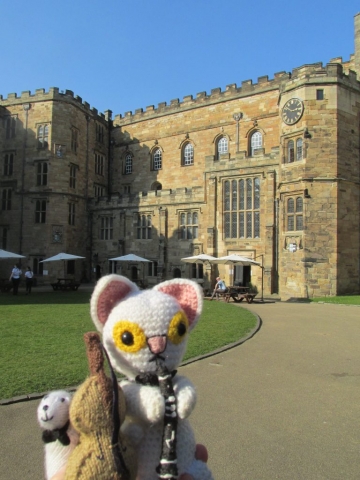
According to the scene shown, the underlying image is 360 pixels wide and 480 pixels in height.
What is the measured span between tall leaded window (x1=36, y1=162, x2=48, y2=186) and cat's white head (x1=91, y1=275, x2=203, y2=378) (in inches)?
1202

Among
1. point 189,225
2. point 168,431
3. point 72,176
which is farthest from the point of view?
point 72,176

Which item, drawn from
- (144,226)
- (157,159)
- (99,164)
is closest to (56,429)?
(144,226)

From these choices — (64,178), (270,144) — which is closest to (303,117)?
(270,144)

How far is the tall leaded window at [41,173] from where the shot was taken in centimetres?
3172

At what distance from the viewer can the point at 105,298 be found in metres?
3.12

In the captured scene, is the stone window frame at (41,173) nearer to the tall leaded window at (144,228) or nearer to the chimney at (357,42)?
the tall leaded window at (144,228)

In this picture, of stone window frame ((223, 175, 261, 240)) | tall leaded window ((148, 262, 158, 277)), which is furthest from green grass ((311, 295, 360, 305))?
tall leaded window ((148, 262, 158, 277))

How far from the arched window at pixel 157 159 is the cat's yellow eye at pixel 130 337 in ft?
109

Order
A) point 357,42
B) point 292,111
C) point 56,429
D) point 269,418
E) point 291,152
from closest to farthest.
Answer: point 56,429 < point 269,418 < point 292,111 < point 291,152 < point 357,42

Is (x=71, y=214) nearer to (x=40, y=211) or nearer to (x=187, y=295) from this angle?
(x=40, y=211)

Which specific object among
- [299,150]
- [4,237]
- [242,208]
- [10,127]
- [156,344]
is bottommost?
[156,344]

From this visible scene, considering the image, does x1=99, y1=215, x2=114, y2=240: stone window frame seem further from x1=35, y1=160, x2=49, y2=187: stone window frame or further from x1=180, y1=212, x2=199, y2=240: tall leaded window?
x1=180, y1=212, x2=199, y2=240: tall leaded window

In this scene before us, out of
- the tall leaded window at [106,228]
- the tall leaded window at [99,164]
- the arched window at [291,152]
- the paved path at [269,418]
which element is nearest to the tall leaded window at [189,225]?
the tall leaded window at [106,228]

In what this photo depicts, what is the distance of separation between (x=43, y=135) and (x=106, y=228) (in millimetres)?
8519
